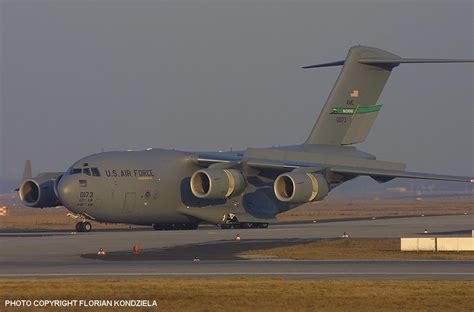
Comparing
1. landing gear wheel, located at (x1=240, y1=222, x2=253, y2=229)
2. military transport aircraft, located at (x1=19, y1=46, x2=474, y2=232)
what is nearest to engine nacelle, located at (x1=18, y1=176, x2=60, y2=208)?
military transport aircraft, located at (x1=19, y1=46, x2=474, y2=232)

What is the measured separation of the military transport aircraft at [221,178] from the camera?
1764 inches

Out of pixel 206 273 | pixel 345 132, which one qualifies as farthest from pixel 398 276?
pixel 345 132

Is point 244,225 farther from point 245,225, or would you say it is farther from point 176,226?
point 176,226

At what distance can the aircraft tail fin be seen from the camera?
5106 cm

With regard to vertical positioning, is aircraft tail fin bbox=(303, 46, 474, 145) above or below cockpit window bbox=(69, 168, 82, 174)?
above

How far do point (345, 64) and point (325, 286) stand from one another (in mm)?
30987

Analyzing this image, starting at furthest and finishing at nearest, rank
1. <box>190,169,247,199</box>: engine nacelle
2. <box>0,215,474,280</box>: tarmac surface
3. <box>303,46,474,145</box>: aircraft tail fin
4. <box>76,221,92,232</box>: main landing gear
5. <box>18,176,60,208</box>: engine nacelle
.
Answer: <box>303,46,474,145</box>: aircraft tail fin, <box>18,176,60,208</box>: engine nacelle, <box>76,221,92,232</box>: main landing gear, <box>190,169,247,199</box>: engine nacelle, <box>0,215,474,280</box>: tarmac surface

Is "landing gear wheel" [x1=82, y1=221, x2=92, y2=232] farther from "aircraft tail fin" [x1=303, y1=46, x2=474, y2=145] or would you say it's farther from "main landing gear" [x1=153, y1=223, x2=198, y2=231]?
"aircraft tail fin" [x1=303, y1=46, x2=474, y2=145]

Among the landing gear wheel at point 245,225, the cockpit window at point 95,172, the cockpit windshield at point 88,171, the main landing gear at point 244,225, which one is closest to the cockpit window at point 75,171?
the cockpit windshield at point 88,171

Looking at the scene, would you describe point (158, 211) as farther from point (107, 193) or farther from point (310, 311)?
point (310, 311)

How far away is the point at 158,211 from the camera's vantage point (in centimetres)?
4575

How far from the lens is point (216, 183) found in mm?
44906

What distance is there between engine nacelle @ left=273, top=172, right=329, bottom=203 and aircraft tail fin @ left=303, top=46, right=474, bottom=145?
5.56m

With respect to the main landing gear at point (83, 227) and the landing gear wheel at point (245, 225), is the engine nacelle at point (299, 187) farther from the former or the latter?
the main landing gear at point (83, 227)
